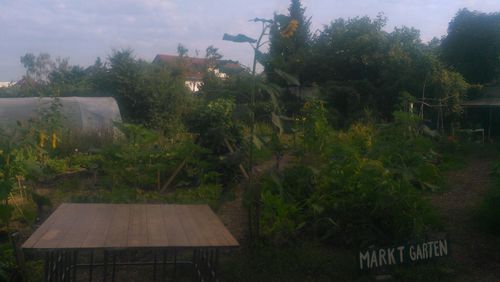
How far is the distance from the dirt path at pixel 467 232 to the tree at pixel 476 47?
621 inches

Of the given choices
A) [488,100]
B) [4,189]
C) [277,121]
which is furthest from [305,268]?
Answer: [488,100]

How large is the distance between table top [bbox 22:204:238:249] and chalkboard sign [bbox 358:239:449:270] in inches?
52.3

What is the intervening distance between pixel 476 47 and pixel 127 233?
21903 mm

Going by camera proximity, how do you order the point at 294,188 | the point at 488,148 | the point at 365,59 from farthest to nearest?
the point at 365,59 → the point at 488,148 → the point at 294,188

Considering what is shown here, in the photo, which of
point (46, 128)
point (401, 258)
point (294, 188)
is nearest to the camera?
point (401, 258)

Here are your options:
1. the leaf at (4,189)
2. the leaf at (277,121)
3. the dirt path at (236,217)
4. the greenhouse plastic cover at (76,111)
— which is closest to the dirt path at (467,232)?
the dirt path at (236,217)

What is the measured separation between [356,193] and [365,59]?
1730 cm

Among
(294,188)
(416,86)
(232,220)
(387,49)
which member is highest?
(387,49)

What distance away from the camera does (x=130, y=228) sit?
359 centimetres

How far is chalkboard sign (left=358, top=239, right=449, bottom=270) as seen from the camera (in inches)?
171

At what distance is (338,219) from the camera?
514cm

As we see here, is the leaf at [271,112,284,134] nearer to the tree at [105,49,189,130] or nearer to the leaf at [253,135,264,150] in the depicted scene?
the leaf at [253,135,264,150]

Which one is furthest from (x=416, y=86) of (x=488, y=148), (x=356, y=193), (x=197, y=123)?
(x=356, y=193)

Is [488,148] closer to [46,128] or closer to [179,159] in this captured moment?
[179,159]
